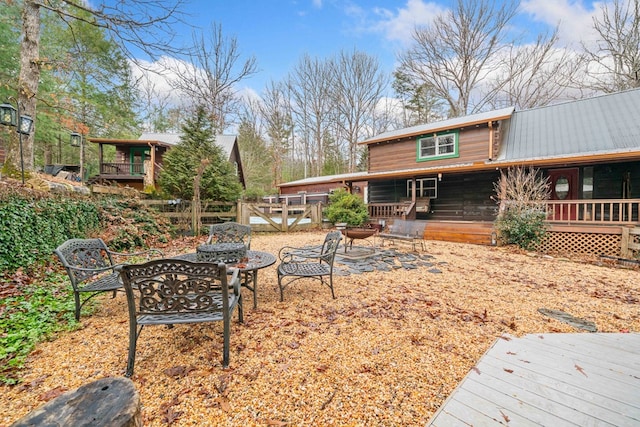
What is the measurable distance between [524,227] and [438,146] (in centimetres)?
601

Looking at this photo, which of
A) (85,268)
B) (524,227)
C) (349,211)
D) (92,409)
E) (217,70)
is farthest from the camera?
(217,70)

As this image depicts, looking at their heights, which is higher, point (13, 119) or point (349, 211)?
point (13, 119)

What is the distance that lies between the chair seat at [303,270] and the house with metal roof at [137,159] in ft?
43.8

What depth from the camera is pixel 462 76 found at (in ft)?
61.0

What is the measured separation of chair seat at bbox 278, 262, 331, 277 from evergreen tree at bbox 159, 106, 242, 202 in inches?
290

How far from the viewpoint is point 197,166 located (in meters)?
10.2

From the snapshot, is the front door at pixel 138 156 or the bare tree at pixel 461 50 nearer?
the bare tree at pixel 461 50

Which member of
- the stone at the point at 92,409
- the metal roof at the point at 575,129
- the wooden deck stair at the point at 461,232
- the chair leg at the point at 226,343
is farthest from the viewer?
the metal roof at the point at 575,129

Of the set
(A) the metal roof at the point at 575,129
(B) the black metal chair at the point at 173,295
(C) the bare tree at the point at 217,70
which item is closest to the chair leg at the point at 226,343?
(B) the black metal chair at the point at 173,295

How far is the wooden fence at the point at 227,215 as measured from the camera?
9453 mm

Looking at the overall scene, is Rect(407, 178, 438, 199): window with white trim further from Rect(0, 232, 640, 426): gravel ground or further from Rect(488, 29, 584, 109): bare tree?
Rect(488, 29, 584, 109): bare tree

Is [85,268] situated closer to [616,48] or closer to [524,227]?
[524,227]

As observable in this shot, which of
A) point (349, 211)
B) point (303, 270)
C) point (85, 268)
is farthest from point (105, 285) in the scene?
point (349, 211)

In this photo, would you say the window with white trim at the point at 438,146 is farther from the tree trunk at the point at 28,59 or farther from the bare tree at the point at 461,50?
the tree trunk at the point at 28,59
